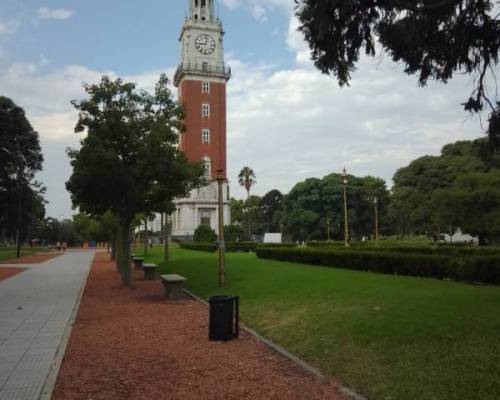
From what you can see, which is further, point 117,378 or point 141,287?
point 141,287

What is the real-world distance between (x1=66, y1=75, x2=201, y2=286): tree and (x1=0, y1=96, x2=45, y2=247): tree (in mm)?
31908

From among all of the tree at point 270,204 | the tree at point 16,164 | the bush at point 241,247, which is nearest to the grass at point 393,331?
the bush at point 241,247

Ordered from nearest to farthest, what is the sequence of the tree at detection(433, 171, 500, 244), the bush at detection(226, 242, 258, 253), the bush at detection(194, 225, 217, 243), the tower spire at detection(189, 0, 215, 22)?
the bush at detection(226, 242, 258, 253)
the tree at detection(433, 171, 500, 244)
the bush at detection(194, 225, 217, 243)
the tower spire at detection(189, 0, 215, 22)

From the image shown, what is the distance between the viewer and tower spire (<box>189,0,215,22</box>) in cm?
8925

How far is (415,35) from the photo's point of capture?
7.65m

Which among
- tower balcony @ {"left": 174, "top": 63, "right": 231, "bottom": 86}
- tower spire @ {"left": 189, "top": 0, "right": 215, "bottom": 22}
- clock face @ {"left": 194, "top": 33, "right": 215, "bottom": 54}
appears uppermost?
tower spire @ {"left": 189, "top": 0, "right": 215, "bottom": 22}

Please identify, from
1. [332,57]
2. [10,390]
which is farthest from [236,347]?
[332,57]

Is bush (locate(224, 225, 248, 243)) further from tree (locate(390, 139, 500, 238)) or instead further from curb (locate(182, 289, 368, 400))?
curb (locate(182, 289, 368, 400))

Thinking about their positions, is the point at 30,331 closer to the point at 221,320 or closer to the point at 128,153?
the point at 221,320

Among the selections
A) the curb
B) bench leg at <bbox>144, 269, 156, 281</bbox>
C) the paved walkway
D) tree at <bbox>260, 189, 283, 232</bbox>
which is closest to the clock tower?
tree at <bbox>260, 189, 283, 232</bbox>

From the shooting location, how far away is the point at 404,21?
7566 mm

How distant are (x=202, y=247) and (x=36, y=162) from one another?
21341 mm

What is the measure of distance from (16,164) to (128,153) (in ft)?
117

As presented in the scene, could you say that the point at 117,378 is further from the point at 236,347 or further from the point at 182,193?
the point at 182,193
